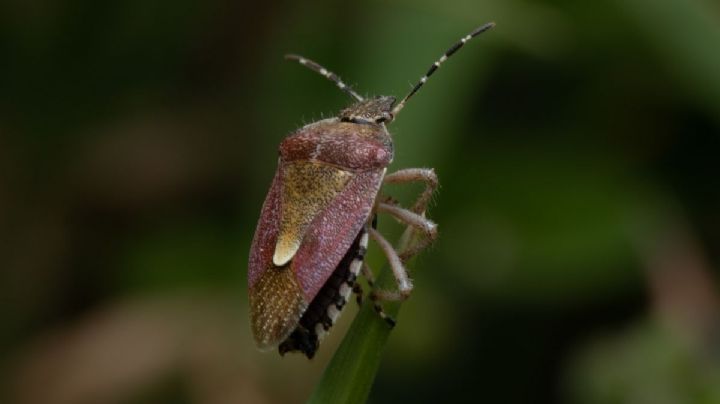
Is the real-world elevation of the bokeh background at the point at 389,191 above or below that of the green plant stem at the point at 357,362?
below

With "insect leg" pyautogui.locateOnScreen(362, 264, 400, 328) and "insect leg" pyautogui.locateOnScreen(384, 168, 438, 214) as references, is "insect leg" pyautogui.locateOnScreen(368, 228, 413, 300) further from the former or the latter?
"insect leg" pyautogui.locateOnScreen(384, 168, 438, 214)

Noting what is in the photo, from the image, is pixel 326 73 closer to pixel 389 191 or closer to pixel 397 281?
pixel 389 191

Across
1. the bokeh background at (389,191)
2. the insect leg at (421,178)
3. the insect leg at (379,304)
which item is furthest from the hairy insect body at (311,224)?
the bokeh background at (389,191)

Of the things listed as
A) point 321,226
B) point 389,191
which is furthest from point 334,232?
point 389,191

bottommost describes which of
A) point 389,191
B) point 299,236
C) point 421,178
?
point 389,191

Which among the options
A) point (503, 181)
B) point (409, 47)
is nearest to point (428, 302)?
point (503, 181)

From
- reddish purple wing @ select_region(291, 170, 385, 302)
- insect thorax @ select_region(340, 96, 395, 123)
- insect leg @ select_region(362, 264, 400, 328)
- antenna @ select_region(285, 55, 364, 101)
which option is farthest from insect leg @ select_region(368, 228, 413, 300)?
antenna @ select_region(285, 55, 364, 101)

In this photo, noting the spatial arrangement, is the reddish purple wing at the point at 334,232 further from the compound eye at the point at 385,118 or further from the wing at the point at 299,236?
the compound eye at the point at 385,118
